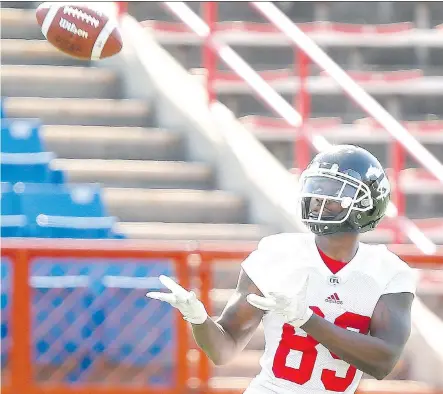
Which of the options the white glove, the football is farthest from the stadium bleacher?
the white glove

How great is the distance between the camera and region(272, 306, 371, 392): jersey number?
3.17m

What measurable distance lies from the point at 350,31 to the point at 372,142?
3.44 feet

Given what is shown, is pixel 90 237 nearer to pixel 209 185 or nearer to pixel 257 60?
pixel 209 185

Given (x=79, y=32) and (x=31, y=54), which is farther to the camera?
(x=31, y=54)

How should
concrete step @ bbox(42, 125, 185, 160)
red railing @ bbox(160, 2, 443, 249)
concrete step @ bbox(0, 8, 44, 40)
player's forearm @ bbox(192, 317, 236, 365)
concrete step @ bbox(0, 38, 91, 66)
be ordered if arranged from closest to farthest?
player's forearm @ bbox(192, 317, 236, 365) < red railing @ bbox(160, 2, 443, 249) < concrete step @ bbox(42, 125, 185, 160) < concrete step @ bbox(0, 38, 91, 66) < concrete step @ bbox(0, 8, 44, 40)

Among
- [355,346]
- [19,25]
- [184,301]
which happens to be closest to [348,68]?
[19,25]

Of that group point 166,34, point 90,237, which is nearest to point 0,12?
point 166,34

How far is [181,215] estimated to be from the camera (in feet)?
22.8

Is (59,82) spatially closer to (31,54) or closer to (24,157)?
(31,54)

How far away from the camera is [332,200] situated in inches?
124

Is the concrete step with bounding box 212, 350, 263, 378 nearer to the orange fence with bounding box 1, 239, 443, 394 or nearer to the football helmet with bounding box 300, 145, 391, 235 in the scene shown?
the orange fence with bounding box 1, 239, 443, 394

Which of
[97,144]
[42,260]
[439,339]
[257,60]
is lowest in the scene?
[439,339]

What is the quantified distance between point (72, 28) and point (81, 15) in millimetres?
126

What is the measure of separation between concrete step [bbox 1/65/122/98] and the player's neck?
453 centimetres
